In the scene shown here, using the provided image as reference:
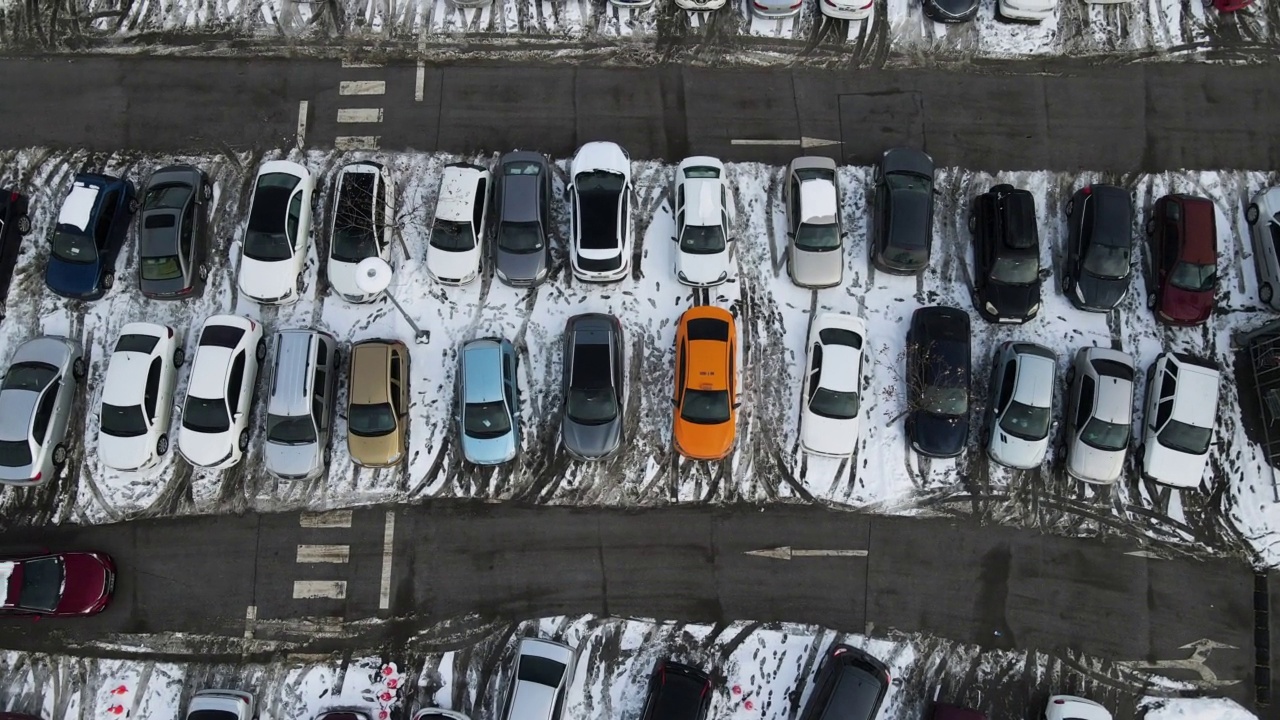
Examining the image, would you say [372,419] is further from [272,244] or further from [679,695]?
[679,695]

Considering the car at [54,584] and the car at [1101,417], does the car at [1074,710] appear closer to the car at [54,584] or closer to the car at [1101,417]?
the car at [1101,417]

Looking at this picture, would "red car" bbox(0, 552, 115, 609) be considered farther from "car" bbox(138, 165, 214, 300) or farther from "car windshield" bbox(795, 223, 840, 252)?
"car windshield" bbox(795, 223, 840, 252)

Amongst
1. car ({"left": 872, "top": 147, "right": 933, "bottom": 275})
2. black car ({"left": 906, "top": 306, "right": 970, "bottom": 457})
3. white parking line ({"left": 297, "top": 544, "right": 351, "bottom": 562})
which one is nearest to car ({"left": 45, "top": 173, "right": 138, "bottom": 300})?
white parking line ({"left": 297, "top": 544, "right": 351, "bottom": 562})

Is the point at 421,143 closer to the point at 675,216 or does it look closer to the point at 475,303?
the point at 475,303

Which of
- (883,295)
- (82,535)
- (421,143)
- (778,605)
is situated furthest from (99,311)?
(883,295)

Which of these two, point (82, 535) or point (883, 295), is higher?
point (883, 295)
